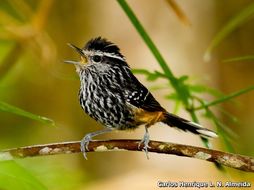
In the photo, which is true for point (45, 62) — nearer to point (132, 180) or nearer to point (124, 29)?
point (132, 180)

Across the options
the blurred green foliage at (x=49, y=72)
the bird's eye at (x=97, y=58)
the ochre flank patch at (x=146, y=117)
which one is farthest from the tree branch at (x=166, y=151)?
the bird's eye at (x=97, y=58)

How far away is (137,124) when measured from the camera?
2.96m

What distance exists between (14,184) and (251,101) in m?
9.06

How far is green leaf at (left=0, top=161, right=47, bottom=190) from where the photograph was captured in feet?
3.68

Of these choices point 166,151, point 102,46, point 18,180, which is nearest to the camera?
point 18,180

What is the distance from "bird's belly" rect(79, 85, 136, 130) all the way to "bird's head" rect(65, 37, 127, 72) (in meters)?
0.17

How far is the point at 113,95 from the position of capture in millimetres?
3039

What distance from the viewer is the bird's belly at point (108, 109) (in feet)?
9.55

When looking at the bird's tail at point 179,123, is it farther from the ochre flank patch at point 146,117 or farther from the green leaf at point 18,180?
the green leaf at point 18,180

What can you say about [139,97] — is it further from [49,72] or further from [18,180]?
[18,180]

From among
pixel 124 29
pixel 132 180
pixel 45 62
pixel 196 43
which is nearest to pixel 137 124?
pixel 45 62

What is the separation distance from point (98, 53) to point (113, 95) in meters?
0.26

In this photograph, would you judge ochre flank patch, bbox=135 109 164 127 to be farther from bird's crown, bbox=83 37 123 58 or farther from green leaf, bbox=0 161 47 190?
green leaf, bbox=0 161 47 190

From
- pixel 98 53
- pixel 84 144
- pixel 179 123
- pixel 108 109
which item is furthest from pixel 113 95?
pixel 84 144
